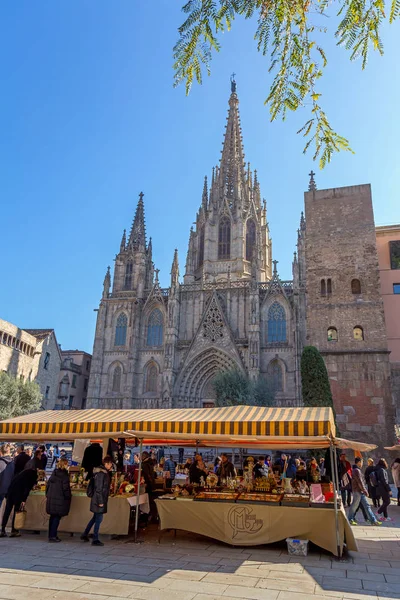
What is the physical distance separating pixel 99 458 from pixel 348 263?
39.0 feet

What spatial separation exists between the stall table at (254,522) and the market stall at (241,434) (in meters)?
0.01

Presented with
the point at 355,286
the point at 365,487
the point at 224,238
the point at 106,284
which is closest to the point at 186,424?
the point at 365,487

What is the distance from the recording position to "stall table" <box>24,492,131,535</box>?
301 inches

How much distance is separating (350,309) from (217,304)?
20879 mm

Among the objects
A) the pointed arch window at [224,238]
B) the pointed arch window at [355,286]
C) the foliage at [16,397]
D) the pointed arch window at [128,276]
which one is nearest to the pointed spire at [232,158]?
the pointed arch window at [224,238]

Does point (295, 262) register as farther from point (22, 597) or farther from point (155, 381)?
point (22, 597)

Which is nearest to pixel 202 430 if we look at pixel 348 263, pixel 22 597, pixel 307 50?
pixel 22 597

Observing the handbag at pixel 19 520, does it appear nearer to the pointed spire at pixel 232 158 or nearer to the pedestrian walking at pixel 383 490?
the pedestrian walking at pixel 383 490

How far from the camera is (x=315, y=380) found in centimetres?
1581

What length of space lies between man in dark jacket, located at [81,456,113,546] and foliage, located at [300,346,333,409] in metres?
10.0

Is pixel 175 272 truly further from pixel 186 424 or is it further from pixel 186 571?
pixel 186 571

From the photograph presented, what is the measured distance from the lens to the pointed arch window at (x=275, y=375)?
113ft

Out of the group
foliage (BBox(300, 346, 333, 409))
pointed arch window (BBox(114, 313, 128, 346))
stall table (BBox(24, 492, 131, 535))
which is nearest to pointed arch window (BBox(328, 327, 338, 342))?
foliage (BBox(300, 346, 333, 409))

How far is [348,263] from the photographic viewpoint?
17.3 metres
